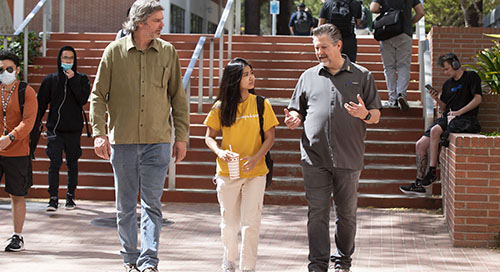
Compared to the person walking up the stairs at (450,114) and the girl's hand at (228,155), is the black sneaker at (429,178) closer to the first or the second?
the person walking up the stairs at (450,114)

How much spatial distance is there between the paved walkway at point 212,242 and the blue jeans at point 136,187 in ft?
2.38

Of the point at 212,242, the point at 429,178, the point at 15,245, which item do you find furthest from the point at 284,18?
the point at 15,245

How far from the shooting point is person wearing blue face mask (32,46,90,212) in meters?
9.76

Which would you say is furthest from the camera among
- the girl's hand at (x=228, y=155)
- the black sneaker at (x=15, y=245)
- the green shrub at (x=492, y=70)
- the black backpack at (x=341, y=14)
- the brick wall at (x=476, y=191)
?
the black backpack at (x=341, y=14)

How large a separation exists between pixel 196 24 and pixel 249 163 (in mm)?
27573

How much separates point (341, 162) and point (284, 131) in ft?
18.9

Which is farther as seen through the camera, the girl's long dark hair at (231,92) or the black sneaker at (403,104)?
the black sneaker at (403,104)

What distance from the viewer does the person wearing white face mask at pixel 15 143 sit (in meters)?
7.32

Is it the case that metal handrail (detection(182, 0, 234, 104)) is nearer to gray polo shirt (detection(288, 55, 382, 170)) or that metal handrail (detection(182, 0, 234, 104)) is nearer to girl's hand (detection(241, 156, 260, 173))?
gray polo shirt (detection(288, 55, 382, 170))

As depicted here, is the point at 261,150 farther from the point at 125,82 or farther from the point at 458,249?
the point at 458,249

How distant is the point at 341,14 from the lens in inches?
458

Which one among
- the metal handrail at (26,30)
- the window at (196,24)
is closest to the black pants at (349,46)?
the metal handrail at (26,30)

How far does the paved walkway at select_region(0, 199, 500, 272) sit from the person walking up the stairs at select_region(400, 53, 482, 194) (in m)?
0.53

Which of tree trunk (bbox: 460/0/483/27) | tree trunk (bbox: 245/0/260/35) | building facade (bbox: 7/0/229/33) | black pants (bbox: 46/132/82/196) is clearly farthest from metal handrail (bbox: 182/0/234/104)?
tree trunk (bbox: 460/0/483/27)
